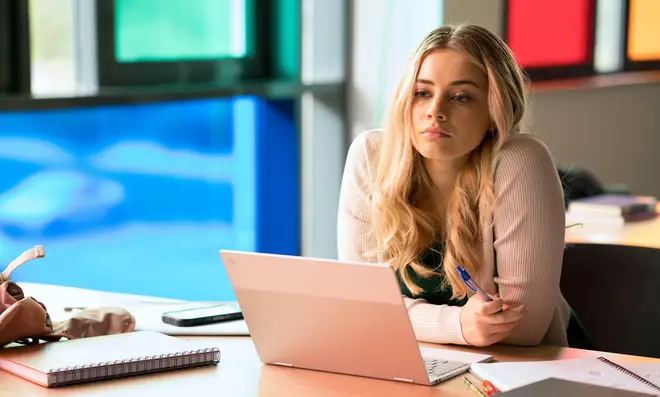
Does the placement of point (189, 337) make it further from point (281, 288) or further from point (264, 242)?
point (264, 242)

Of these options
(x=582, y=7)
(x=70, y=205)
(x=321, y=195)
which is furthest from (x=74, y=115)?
(x=582, y=7)

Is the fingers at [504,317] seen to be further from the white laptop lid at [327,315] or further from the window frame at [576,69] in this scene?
the window frame at [576,69]

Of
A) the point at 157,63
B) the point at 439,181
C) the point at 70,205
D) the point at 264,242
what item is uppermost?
A: the point at 157,63

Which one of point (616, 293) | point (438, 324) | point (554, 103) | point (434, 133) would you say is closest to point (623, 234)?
point (616, 293)

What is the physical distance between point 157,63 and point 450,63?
2.04m

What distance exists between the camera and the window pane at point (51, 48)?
354cm

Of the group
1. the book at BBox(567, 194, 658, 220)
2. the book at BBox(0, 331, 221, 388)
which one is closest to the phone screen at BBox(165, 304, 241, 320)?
the book at BBox(0, 331, 221, 388)

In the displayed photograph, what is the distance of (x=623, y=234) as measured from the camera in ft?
10.2

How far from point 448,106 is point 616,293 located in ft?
3.14

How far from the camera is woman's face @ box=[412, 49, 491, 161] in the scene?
2260 millimetres

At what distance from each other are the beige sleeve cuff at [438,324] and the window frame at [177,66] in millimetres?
2051

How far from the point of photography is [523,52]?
556 centimetres

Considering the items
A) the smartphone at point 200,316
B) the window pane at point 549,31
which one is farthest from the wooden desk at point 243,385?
the window pane at point 549,31

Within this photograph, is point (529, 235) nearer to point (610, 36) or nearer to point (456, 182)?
point (456, 182)
